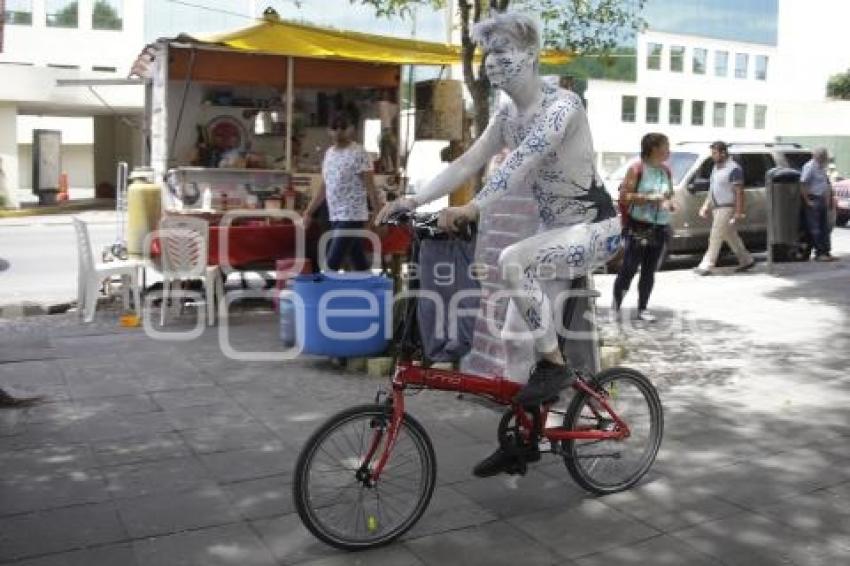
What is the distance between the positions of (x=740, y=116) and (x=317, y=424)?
237 ft

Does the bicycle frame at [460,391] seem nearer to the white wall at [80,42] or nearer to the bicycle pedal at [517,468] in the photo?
the bicycle pedal at [517,468]

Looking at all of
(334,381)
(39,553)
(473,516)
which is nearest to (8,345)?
(334,381)

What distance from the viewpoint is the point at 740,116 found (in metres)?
72.2

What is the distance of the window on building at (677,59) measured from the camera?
69188 millimetres

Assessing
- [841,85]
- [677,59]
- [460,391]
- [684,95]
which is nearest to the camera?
[460,391]

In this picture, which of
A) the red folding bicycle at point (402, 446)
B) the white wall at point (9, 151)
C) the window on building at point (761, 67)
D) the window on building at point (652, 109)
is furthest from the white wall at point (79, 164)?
the window on building at point (761, 67)

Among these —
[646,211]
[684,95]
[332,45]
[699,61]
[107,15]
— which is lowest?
[646,211]

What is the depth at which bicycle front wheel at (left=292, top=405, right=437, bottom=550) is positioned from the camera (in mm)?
3824

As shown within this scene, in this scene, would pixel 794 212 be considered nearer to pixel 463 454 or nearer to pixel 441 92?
pixel 441 92

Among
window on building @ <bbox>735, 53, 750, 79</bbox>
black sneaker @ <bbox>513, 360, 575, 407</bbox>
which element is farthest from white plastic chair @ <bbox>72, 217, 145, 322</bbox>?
window on building @ <bbox>735, 53, 750, 79</bbox>

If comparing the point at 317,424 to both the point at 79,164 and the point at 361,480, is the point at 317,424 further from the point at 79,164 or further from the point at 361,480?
the point at 79,164

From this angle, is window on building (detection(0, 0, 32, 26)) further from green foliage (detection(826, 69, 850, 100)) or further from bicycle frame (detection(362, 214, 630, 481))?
green foliage (detection(826, 69, 850, 100))

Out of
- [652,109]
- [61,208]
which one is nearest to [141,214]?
[61,208]

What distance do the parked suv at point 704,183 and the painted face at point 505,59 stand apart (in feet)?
30.8
